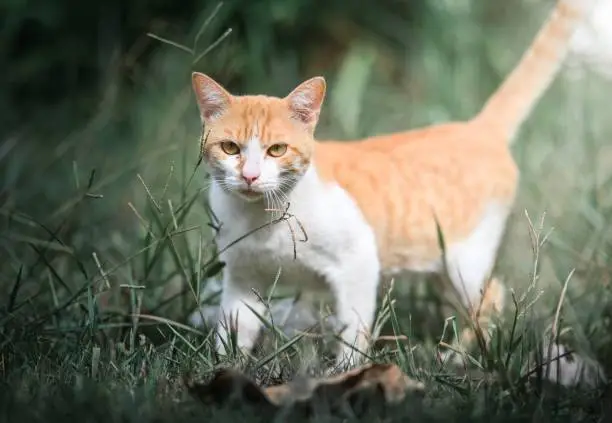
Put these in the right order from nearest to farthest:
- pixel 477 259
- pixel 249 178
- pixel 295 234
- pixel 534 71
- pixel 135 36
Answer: pixel 249 178
pixel 295 234
pixel 477 259
pixel 534 71
pixel 135 36

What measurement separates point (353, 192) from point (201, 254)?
48cm

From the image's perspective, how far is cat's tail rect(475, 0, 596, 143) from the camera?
2748 mm

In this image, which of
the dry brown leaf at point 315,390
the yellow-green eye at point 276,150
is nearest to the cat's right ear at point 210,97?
the yellow-green eye at point 276,150

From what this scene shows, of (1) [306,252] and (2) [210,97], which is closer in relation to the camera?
(2) [210,97]

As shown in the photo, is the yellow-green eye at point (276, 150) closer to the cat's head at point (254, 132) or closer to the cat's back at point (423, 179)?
the cat's head at point (254, 132)

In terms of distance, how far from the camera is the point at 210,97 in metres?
2.07

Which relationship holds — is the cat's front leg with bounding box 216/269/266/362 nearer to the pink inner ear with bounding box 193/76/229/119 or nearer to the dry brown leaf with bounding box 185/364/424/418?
the pink inner ear with bounding box 193/76/229/119

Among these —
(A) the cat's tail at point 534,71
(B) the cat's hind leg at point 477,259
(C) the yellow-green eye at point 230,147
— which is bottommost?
(B) the cat's hind leg at point 477,259

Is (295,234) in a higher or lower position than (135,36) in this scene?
lower

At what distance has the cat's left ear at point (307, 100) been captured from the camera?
2043 mm

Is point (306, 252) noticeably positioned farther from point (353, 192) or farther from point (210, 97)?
point (210, 97)

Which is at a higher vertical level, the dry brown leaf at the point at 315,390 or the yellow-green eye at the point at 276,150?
the yellow-green eye at the point at 276,150

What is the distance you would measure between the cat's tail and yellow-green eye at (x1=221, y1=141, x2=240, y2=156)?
2.92 ft

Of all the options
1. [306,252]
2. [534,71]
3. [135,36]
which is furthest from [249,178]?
[135,36]
